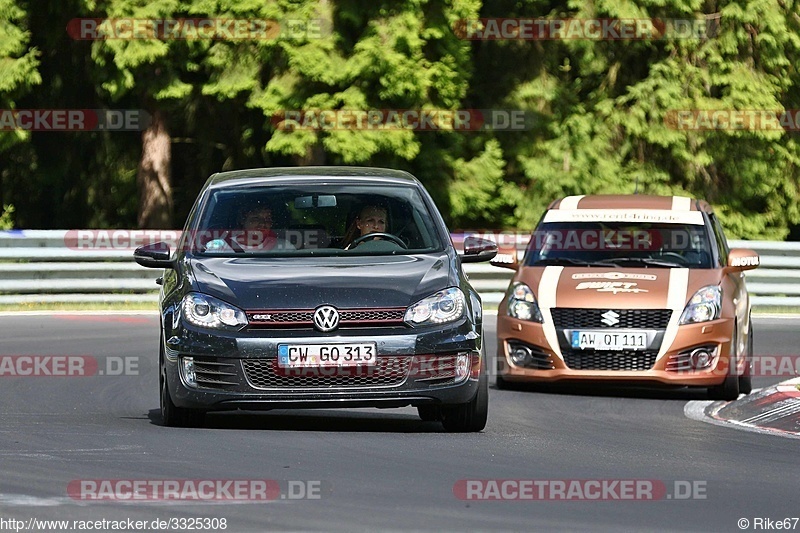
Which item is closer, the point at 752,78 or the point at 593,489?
the point at 593,489

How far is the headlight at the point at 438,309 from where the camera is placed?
1038 cm

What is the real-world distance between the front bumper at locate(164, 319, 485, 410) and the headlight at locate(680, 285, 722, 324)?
4.01 metres

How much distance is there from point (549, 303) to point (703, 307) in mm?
1205

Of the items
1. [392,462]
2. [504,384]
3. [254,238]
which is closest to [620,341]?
[504,384]

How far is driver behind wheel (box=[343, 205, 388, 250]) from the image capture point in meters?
11.5

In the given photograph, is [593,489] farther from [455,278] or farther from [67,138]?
[67,138]

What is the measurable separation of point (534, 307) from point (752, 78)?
2070 cm

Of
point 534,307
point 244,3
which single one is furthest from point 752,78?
point 534,307

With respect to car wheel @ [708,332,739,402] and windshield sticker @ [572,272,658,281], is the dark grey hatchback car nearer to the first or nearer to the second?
windshield sticker @ [572,272,658,281]

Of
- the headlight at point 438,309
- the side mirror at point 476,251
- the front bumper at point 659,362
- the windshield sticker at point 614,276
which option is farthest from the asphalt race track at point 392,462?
the side mirror at point 476,251

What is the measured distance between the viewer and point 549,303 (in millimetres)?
14258

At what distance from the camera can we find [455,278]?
10727mm

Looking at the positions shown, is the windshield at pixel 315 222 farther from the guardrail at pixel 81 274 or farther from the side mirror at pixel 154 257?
the guardrail at pixel 81 274

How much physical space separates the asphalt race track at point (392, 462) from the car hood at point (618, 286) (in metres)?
0.76
